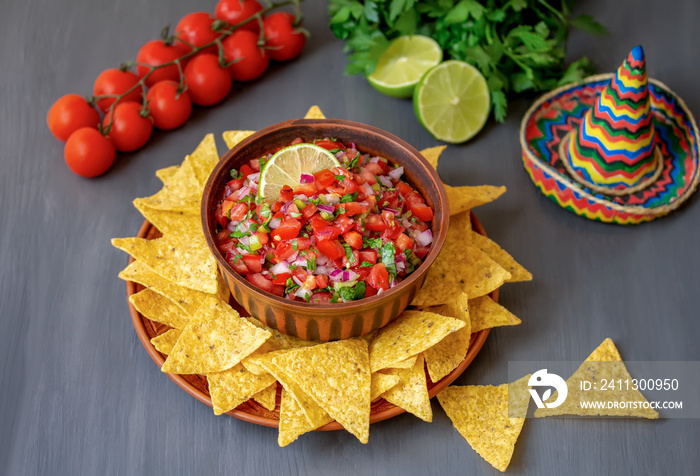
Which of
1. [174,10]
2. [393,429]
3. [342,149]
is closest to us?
[393,429]

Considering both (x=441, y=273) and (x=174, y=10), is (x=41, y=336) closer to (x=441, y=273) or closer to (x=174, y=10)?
(x=441, y=273)

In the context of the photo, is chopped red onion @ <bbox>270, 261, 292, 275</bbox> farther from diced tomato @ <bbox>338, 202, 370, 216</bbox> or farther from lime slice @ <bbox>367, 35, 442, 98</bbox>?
lime slice @ <bbox>367, 35, 442, 98</bbox>

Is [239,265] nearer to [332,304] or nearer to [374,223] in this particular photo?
[332,304]

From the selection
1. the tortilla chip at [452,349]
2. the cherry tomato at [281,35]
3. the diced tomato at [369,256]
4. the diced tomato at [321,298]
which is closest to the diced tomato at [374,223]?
the diced tomato at [369,256]

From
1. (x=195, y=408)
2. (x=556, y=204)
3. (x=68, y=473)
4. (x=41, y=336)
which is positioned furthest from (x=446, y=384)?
(x=41, y=336)

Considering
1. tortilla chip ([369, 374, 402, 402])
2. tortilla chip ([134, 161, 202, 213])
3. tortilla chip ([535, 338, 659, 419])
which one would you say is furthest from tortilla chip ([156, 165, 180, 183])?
tortilla chip ([535, 338, 659, 419])
